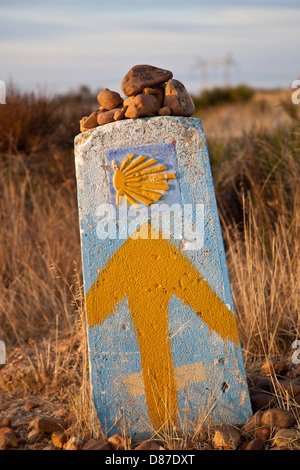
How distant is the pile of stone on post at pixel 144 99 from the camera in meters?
2.36

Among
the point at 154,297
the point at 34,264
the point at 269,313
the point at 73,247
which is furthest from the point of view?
the point at 73,247

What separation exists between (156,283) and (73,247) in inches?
83.6

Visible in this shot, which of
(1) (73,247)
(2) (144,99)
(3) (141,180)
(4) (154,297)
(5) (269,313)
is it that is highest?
(2) (144,99)

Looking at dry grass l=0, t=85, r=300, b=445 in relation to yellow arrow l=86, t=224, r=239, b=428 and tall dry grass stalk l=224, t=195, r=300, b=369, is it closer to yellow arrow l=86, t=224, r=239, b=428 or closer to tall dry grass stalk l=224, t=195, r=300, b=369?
tall dry grass stalk l=224, t=195, r=300, b=369

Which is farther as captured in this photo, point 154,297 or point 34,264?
point 34,264

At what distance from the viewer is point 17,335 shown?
11.9 feet

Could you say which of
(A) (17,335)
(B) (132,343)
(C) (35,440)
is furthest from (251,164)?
(C) (35,440)

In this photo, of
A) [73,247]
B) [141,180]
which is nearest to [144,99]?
[141,180]

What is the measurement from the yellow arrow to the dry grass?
0.72 ft

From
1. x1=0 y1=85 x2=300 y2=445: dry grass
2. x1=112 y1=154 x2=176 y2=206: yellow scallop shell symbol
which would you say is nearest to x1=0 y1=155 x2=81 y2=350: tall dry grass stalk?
x1=0 y1=85 x2=300 y2=445: dry grass

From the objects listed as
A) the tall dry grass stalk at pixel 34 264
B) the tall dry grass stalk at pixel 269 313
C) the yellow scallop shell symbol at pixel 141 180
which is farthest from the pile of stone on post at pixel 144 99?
the tall dry grass stalk at pixel 34 264

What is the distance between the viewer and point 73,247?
4316mm

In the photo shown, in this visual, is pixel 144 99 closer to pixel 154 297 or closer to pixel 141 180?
pixel 141 180

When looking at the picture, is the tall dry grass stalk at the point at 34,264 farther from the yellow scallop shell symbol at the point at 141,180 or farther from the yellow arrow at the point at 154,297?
the yellow scallop shell symbol at the point at 141,180
